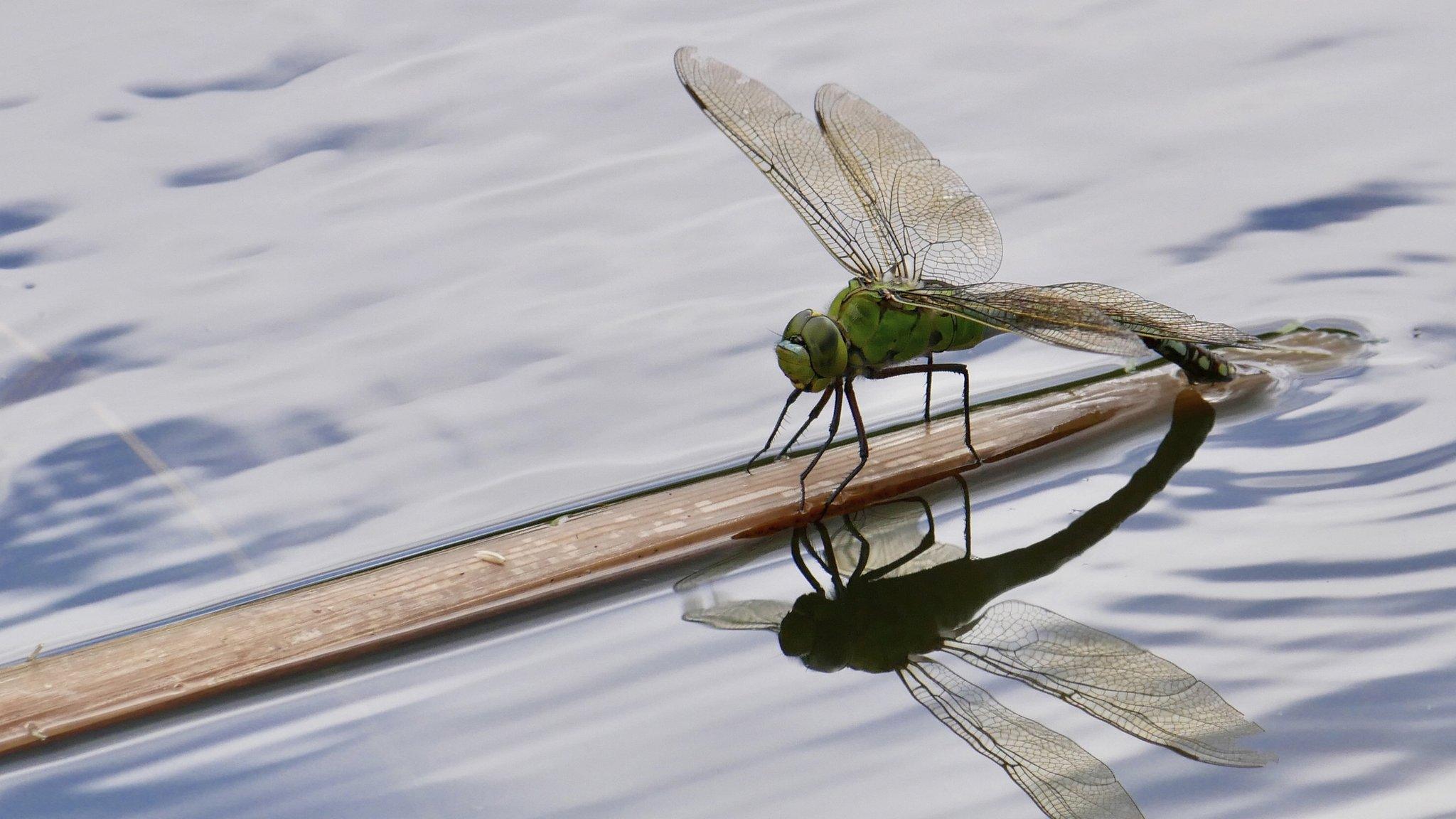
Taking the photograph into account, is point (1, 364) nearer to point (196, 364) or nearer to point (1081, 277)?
point (196, 364)

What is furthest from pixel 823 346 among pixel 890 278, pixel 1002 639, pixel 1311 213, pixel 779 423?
pixel 1311 213

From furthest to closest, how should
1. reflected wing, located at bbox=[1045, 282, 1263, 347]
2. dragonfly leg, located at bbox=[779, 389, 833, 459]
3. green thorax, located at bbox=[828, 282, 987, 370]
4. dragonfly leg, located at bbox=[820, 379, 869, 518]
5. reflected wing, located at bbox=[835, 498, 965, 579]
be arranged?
green thorax, located at bbox=[828, 282, 987, 370] → dragonfly leg, located at bbox=[779, 389, 833, 459] → reflected wing, located at bbox=[1045, 282, 1263, 347] → dragonfly leg, located at bbox=[820, 379, 869, 518] → reflected wing, located at bbox=[835, 498, 965, 579]

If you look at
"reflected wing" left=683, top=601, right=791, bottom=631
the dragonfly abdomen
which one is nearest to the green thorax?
the dragonfly abdomen

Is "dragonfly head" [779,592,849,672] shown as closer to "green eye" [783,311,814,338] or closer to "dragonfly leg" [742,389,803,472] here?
"dragonfly leg" [742,389,803,472]

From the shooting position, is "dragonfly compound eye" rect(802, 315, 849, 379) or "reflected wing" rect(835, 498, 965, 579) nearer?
"reflected wing" rect(835, 498, 965, 579)

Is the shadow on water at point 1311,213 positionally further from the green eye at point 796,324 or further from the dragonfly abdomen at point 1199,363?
the green eye at point 796,324

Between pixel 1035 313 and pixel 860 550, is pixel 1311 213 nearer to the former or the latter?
pixel 1035 313
